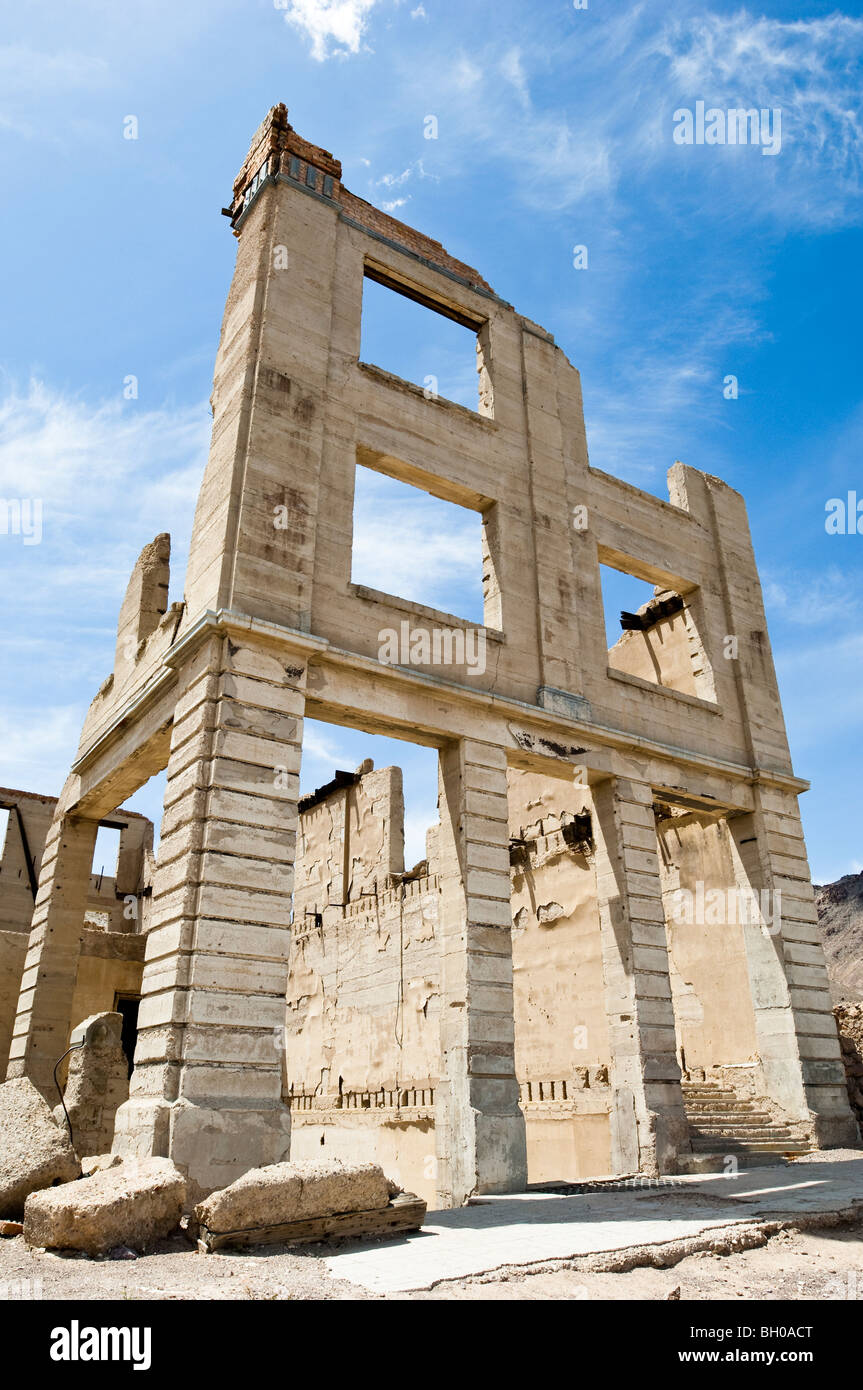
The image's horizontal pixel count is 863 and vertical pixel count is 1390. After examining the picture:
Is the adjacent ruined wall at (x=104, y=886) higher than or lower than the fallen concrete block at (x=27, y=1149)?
higher

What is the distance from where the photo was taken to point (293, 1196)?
19.0 ft

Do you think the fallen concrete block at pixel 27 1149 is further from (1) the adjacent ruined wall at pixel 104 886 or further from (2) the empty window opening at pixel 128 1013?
(2) the empty window opening at pixel 128 1013

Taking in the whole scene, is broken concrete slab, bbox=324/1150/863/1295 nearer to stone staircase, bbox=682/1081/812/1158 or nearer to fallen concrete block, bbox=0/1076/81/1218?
stone staircase, bbox=682/1081/812/1158

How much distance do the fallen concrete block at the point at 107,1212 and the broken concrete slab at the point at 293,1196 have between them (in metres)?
0.26

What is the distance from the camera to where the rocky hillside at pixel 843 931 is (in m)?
37.2

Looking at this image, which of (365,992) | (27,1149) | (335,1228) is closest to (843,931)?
(365,992)

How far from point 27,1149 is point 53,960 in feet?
20.2

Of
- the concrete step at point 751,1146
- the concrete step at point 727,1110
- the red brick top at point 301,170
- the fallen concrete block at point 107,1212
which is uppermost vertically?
the red brick top at point 301,170

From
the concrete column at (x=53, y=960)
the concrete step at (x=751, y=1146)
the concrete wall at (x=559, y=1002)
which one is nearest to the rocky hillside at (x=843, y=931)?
the concrete wall at (x=559, y=1002)

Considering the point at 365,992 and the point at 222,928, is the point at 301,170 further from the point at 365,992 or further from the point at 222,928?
the point at 365,992

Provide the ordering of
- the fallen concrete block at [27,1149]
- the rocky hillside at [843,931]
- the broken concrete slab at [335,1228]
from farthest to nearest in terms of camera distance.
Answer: the rocky hillside at [843,931], the fallen concrete block at [27,1149], the broken concrete slab at [335,1228]

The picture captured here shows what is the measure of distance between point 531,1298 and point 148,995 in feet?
16.6

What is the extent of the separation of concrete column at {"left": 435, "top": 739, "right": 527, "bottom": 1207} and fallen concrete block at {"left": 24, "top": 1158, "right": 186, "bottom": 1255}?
12.2ft

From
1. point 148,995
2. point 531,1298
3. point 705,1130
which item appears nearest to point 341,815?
point 705,1130
